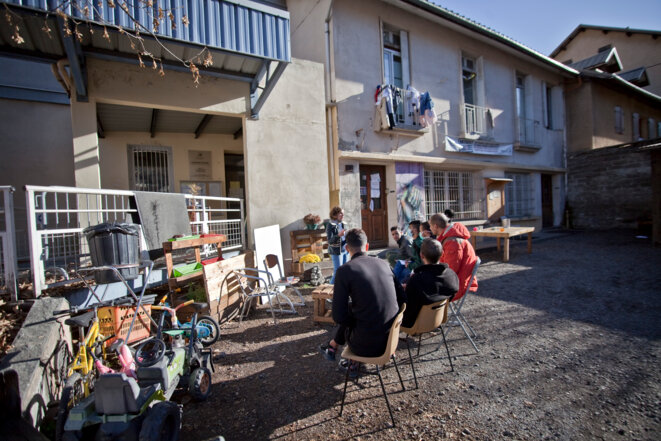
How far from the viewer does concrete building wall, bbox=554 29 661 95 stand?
1912cm

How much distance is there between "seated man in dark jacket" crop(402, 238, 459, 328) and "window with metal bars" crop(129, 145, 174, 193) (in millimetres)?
8040

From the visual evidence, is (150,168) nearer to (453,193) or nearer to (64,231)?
(64,231)

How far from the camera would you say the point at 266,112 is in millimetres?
7125

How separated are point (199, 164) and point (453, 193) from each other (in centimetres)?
882

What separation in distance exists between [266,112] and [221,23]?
2188 mm

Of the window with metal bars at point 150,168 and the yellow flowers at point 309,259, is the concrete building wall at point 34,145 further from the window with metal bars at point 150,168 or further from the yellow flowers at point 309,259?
the yellow flowers at point 309,259

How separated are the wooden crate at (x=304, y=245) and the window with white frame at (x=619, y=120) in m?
17.9

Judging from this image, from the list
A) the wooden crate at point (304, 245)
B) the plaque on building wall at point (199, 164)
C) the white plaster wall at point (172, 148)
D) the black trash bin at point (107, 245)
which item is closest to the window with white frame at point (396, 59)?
the wooden crate at point (304, 245)

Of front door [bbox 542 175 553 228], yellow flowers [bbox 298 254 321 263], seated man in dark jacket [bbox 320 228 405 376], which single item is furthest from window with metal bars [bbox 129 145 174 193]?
front door [bbox 542 175 553 228]

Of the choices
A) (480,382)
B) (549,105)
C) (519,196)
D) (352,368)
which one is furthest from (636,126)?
(352,368)

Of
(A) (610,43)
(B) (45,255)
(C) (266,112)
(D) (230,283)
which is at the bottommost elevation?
(D) (230,283)

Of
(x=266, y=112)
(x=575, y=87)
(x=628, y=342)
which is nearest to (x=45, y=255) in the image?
(x=266, y=112)

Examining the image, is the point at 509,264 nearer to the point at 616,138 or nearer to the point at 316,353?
the point at 316,353

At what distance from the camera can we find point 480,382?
294 centimetres
